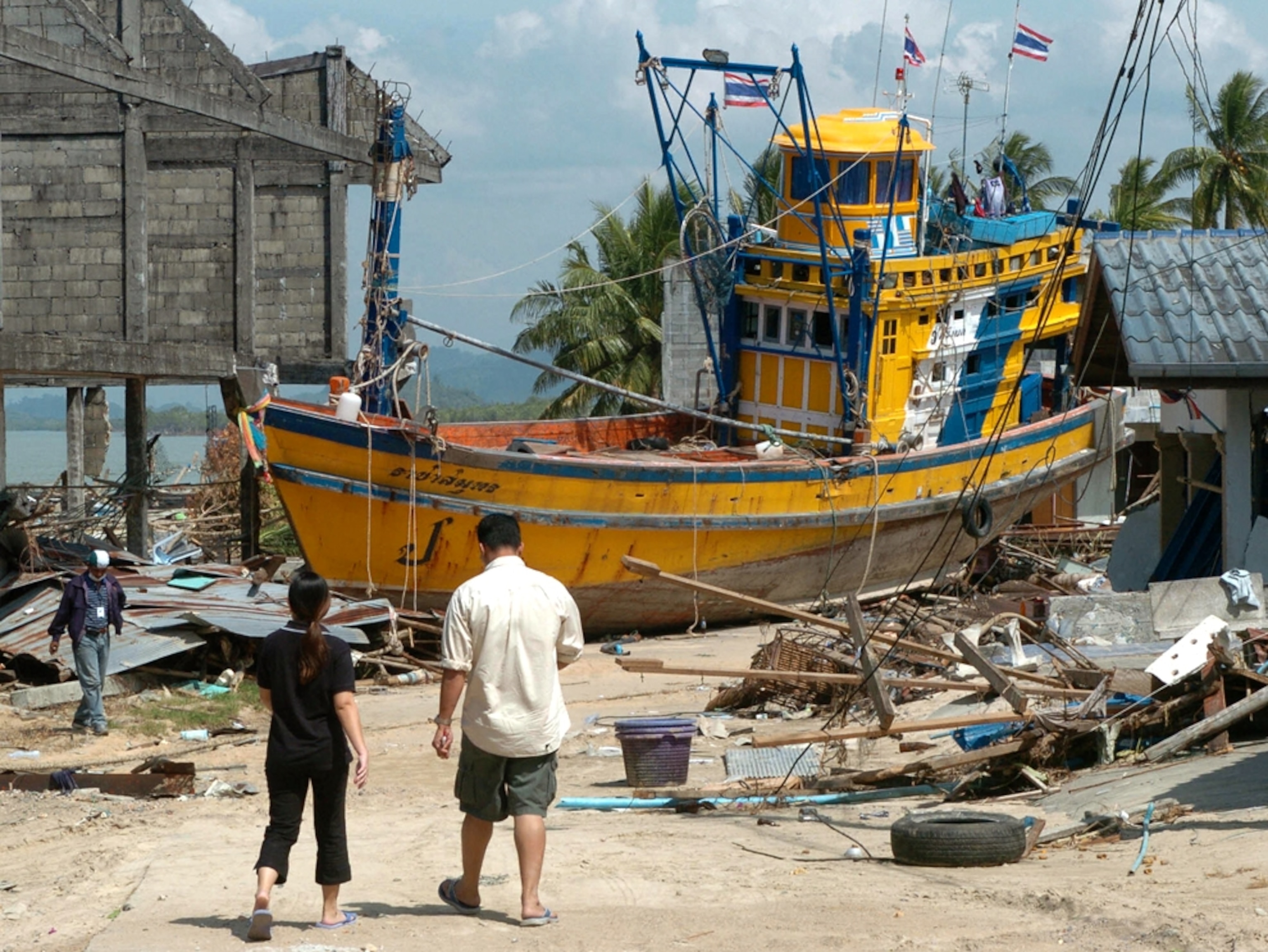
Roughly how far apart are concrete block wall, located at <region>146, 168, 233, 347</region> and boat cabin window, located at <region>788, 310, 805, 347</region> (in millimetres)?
7596

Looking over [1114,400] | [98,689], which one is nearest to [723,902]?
[98,689]

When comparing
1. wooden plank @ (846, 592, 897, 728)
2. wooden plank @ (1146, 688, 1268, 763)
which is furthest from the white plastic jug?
wooden plank @ (1146, 688, 1268, 763)

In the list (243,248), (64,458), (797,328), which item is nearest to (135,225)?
(243,248)

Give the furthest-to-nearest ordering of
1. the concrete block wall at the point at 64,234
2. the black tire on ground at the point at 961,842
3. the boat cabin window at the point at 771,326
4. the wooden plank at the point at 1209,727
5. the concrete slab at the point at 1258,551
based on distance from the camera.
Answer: the boat cabin window at the point at 771,326 → the concrete block wall at the point at 64,234 → the concrete slab at the point at 1258,551 → the wooden plank at the point at 1209,727 → the black tire on ground at the point at 961,842

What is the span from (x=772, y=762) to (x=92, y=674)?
5.40m

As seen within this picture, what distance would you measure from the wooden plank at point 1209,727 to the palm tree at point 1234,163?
95.7 ft

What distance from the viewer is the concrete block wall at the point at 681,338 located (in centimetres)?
2981

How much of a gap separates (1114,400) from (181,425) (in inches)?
6020

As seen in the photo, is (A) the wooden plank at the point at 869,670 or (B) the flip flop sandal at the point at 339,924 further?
(A) the wooden plank at the point at 869,670

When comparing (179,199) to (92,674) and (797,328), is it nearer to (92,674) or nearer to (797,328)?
(797,328)

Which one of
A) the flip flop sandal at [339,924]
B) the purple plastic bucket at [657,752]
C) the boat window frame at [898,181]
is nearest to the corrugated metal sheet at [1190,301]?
the purple plastic bucket at [657,752]

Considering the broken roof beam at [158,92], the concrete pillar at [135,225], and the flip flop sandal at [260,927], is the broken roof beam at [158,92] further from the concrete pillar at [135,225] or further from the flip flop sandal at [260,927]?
the flip flop sandal at [260,927]

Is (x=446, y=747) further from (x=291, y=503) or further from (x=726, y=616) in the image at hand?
(x=726, y=616)

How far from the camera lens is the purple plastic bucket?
10.1 m
